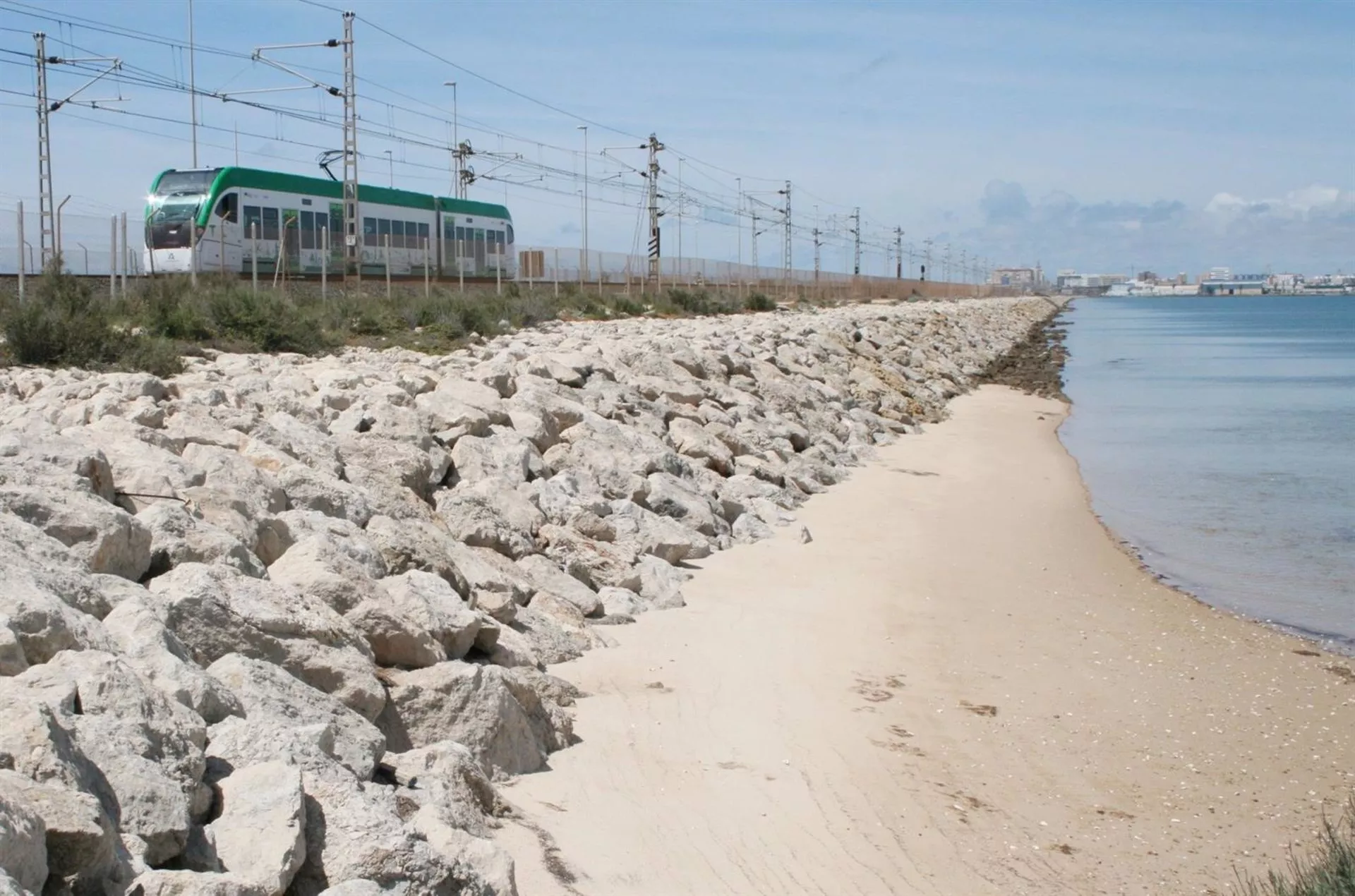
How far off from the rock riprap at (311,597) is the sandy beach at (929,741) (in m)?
0.39

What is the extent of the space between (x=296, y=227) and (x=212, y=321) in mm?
14398

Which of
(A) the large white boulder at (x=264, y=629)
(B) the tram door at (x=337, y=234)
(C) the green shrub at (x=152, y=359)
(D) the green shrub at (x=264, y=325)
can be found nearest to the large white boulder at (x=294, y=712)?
(A) the large white boulder at (x=264, y=629)

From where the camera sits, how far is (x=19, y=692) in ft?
10.7

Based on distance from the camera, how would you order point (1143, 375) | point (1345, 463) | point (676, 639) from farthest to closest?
1. point (1143, 375)
2. point (1345, 463)
3. point (676, 639)

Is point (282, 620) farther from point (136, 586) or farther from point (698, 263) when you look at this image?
point (698, 263)

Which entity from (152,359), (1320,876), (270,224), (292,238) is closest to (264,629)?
(1320,876)

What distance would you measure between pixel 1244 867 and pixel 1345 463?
15.9 meters

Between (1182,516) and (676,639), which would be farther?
(1182,516)

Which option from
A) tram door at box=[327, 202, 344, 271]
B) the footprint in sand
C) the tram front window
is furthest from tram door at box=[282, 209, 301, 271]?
the footprint in sand

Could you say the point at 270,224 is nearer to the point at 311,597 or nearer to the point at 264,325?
the point at 264,325

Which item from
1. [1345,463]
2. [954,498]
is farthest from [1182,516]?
[1345,463]

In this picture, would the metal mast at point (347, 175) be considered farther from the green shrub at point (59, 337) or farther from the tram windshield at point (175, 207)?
the green shrub at point (59, 337)

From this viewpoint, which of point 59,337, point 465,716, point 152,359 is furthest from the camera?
point 59,337

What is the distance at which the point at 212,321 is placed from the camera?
46.8ft
